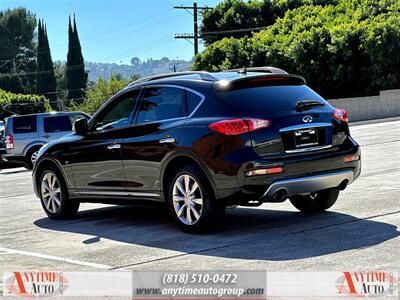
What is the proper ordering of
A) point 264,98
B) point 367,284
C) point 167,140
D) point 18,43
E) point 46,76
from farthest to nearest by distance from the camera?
1. point 18,43
2. point 46,76
3. point 167,140
4. point 264,98
5. point 367,284

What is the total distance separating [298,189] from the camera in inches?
324

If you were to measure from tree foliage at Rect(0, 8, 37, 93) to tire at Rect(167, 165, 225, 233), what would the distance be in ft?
369

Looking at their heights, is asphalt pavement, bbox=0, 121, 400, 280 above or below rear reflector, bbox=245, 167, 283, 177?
below

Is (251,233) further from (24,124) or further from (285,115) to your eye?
(24,124)

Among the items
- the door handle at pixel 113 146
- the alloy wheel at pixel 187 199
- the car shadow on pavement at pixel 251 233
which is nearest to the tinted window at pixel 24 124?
the car shadow on pavement at pixel 251 233

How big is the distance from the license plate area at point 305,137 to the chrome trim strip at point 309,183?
0.35 meters

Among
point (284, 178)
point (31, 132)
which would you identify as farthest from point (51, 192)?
point (31, 132)

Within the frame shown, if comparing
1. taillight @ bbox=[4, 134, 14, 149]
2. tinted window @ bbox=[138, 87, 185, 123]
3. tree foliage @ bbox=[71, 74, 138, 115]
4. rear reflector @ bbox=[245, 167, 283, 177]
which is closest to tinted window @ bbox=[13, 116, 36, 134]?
taillight @ bbox=[4, 134, 14, 149]

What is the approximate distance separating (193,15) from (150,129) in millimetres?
60855

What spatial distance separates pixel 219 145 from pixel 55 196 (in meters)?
3.46

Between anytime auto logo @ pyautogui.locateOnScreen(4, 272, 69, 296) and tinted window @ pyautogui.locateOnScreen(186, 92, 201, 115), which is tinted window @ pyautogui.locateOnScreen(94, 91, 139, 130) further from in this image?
anytime auto logo @ pyautogui.locateOnScreen(4, 272, 69, 296)

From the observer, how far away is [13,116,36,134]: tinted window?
23.5 m

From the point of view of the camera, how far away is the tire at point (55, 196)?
1065 cm

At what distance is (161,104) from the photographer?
30.2 feet
